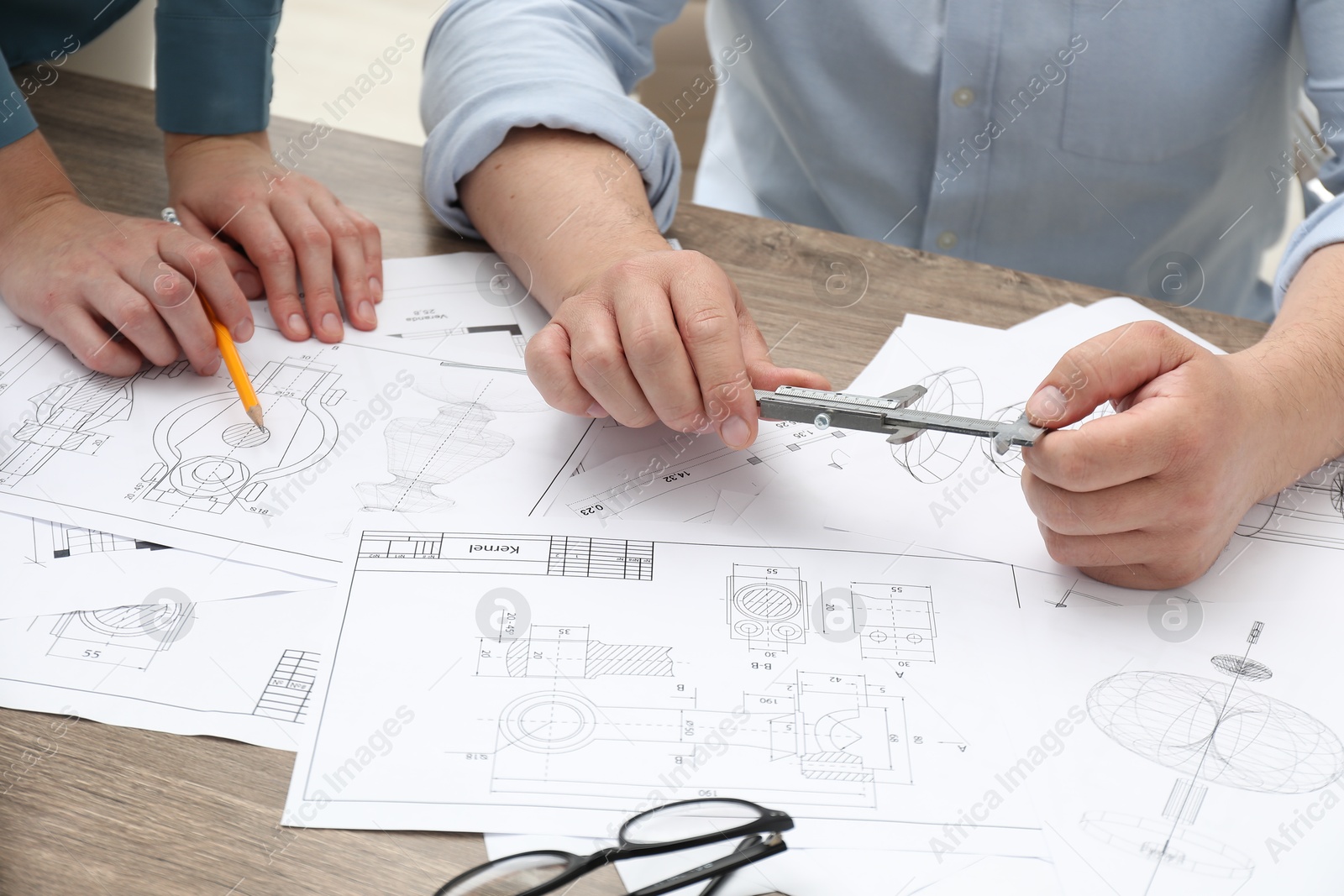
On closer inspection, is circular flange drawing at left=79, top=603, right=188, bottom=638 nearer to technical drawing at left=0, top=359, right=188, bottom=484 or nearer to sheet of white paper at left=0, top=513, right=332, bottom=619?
sheet of white paper at left=0, top=513, right=332, bottom=619

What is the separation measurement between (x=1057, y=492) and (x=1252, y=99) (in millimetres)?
695

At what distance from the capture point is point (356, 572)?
1.93 ft

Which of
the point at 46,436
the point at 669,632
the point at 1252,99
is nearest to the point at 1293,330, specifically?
the point at 1252,99

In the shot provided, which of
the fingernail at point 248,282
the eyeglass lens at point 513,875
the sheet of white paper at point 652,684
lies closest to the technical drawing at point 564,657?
the sheet of white paper at point 652,684

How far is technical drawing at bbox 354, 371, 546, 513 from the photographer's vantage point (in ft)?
2.11

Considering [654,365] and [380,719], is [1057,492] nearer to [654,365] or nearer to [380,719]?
[654,365]

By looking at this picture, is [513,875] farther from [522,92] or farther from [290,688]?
[522,92]

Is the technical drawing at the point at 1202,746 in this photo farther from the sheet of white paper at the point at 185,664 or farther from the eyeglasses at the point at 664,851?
the sheet of white paper at the point at 185,664

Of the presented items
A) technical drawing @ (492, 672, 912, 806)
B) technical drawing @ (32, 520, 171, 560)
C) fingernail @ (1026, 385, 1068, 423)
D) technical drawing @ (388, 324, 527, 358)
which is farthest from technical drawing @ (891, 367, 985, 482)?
technical drawing @ (32, 520, 171, 560)

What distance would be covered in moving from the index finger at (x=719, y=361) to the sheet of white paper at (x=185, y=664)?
282 millimetres

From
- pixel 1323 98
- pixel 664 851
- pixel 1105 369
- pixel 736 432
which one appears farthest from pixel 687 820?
pixel 1323 98

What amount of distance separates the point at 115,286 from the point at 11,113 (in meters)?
0.21

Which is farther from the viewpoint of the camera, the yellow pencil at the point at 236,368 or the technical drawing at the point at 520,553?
the yellow pencil at the point at 236,368

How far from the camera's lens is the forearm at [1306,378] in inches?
26.5
